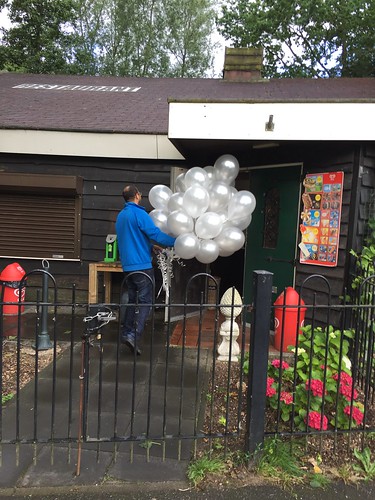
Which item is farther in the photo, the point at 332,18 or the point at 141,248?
the point at 332,18

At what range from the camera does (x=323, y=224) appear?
441 centimetres

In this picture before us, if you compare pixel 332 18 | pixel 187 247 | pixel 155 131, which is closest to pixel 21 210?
pixel 155 131

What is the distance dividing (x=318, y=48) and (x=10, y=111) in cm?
1608

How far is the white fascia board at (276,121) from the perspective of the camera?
3766 mm

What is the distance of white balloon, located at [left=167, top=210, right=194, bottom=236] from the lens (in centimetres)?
387

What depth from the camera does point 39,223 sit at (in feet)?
20.3

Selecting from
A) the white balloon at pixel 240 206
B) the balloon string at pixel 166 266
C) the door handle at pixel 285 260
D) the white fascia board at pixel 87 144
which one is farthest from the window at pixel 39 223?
the door handle at pixel 285 260

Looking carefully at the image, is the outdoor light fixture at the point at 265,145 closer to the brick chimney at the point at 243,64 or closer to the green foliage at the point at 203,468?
the green foliage at the point at 203,468

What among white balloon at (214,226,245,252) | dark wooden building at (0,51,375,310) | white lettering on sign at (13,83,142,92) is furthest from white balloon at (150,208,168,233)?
white lettering on sign at (13,83,142,92)

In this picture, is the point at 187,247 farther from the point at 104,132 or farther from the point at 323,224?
the point at 104,132

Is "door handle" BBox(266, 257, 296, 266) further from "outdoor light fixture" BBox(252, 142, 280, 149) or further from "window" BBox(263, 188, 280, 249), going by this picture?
"outdoor light fixture" BBox(252, 142, 280, 149)

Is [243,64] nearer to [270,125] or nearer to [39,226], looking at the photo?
[270,125]

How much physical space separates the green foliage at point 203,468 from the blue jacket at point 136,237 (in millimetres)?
2150

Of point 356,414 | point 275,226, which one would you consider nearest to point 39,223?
point 275,226
